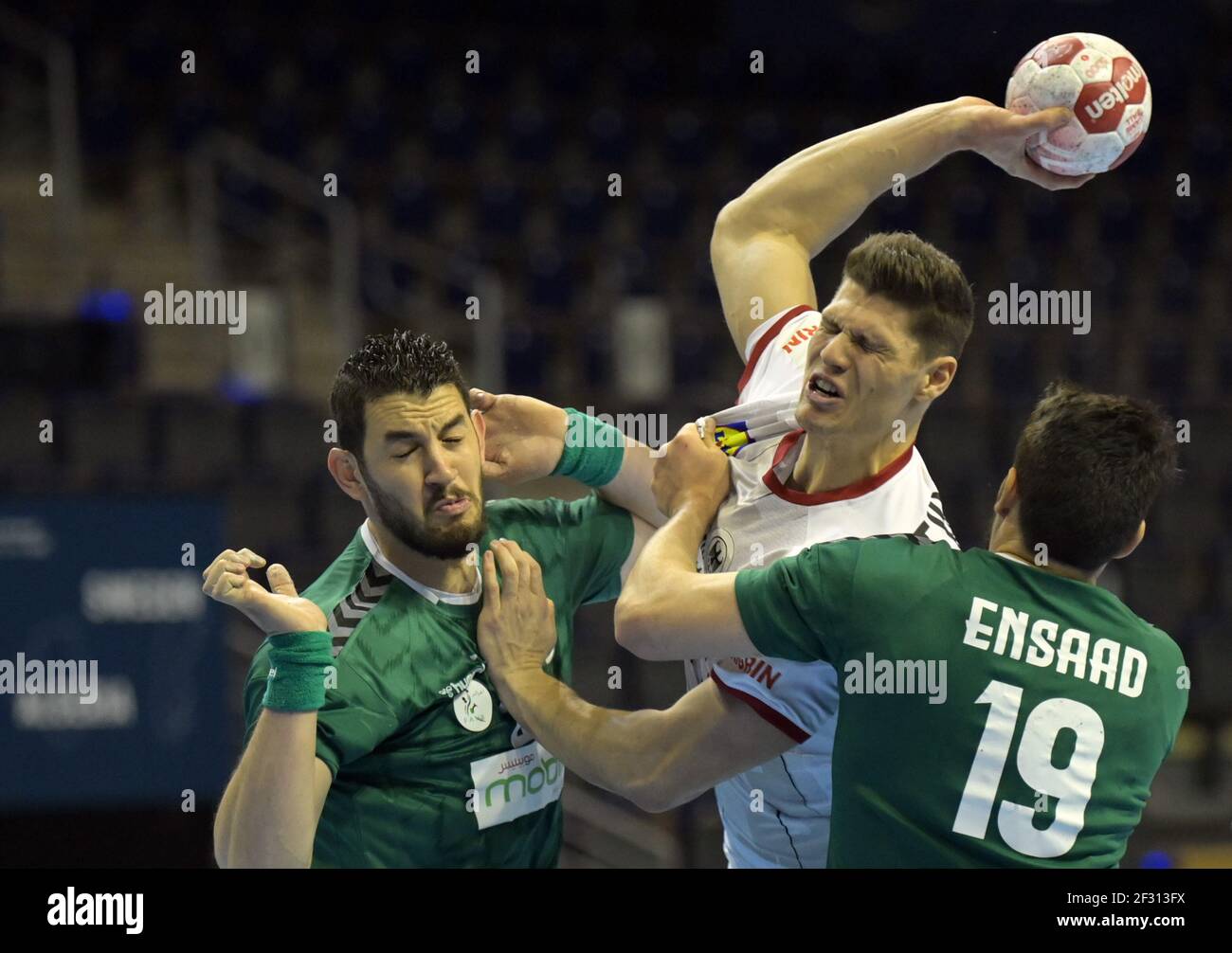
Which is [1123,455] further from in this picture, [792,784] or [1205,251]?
[1205,251]

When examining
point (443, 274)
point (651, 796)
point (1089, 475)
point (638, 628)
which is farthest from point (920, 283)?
point (443, 274)

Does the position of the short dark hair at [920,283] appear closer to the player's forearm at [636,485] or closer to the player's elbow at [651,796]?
the player's forearm at [636,485]

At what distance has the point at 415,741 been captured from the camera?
352cm

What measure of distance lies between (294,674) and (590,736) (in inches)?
29.4

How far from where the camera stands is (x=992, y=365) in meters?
9.79

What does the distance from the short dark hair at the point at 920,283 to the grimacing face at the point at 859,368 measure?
26 mm

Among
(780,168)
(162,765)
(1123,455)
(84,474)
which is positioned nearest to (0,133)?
(84,474)

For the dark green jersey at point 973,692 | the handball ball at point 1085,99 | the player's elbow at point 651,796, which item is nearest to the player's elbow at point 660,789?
the player's elbow at point 651,796

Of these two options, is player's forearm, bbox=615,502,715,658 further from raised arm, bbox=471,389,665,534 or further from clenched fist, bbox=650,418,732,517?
raised arm, bbox=471,389,665,534

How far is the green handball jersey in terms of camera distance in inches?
135

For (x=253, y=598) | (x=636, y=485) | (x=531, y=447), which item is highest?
(x=531, y=447)

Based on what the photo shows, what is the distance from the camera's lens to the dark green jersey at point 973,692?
121 inches

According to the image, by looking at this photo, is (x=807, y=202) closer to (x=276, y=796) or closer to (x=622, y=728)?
(x=622, y=728)

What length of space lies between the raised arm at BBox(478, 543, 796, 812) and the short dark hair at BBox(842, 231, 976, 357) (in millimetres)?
969
